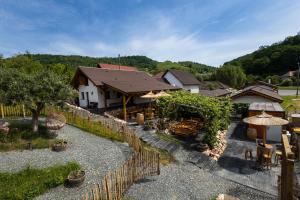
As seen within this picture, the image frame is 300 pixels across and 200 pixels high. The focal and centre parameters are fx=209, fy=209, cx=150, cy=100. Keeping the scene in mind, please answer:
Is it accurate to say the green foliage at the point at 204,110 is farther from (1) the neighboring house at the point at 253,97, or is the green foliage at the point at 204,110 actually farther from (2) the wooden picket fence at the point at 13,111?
(2) the wooden picket fence at the point at 13,111

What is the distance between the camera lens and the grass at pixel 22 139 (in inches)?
413

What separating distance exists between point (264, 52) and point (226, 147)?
102977mm

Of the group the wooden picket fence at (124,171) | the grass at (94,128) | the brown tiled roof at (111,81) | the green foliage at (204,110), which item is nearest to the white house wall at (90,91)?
the brown tiled roof at (111,81)

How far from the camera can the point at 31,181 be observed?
7.63 meters

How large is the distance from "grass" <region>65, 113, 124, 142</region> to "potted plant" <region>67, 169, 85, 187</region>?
5.11 meters

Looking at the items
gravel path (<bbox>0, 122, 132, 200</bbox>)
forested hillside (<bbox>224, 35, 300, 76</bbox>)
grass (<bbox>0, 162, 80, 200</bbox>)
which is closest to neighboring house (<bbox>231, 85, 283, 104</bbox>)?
gravel path (<bbox>0, 122, 132, 200</bbox>)

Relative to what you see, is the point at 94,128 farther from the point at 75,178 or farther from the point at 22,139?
the point at 75,178

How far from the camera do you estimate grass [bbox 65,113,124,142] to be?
13.6 m

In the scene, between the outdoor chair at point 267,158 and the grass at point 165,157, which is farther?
the outdoor chair at point 267,158

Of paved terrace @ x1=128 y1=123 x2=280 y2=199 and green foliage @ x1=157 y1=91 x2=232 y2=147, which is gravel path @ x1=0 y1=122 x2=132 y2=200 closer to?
paved terrace @ x1=128 y1=123 x2=280 y2=199

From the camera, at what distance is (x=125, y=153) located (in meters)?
11.5

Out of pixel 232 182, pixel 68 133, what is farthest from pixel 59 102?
pixel 232 182

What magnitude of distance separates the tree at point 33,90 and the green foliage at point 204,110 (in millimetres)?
7434

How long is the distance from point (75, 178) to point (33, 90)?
19.8ft
